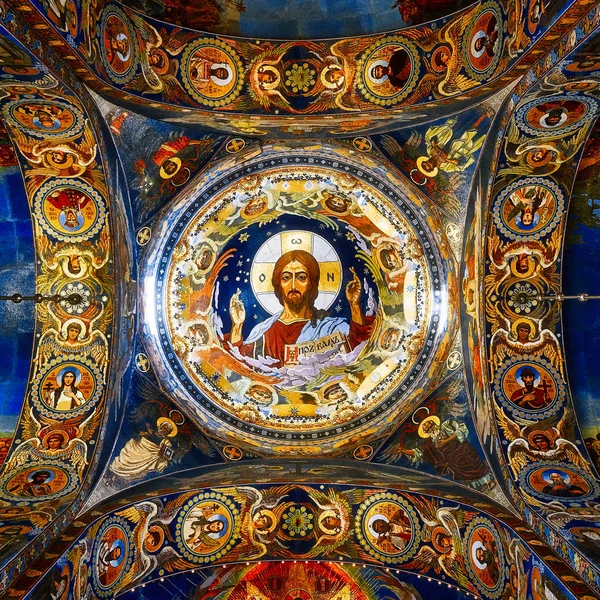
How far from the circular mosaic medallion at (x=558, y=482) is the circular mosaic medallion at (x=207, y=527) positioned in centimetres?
562

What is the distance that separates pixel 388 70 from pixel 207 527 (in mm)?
9399

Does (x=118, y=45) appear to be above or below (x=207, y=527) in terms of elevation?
above

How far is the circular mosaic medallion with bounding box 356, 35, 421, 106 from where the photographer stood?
37.7 feet

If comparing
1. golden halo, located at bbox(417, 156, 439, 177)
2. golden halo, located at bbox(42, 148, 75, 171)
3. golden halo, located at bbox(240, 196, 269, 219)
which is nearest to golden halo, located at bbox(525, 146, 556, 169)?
golden halo, located at bbox(417, 156, 439, 177)

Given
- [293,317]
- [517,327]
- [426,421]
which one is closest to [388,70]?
[517,327]

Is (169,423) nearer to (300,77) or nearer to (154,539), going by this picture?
(154,539)

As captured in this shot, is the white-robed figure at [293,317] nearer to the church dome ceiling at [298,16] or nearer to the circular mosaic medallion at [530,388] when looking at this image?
the circular mosaic medallion at [530,388]

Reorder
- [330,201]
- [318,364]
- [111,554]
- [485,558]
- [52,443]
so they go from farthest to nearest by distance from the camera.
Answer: [318,364] → [330,201] → [52,443] → [111,554] → [485,558]

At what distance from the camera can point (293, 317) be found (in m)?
14.8

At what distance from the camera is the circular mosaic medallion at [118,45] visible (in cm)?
1043

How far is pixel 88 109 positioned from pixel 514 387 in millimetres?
9075

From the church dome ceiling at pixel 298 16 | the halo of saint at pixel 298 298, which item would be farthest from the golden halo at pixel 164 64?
the halo of saint at pixel 298 298

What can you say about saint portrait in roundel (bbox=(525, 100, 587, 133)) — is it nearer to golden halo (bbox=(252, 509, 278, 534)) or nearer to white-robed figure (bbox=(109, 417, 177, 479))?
golden halo (bbox=(252, 509, 278, 534))

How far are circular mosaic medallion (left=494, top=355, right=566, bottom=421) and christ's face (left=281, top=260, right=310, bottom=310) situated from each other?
4792mm
